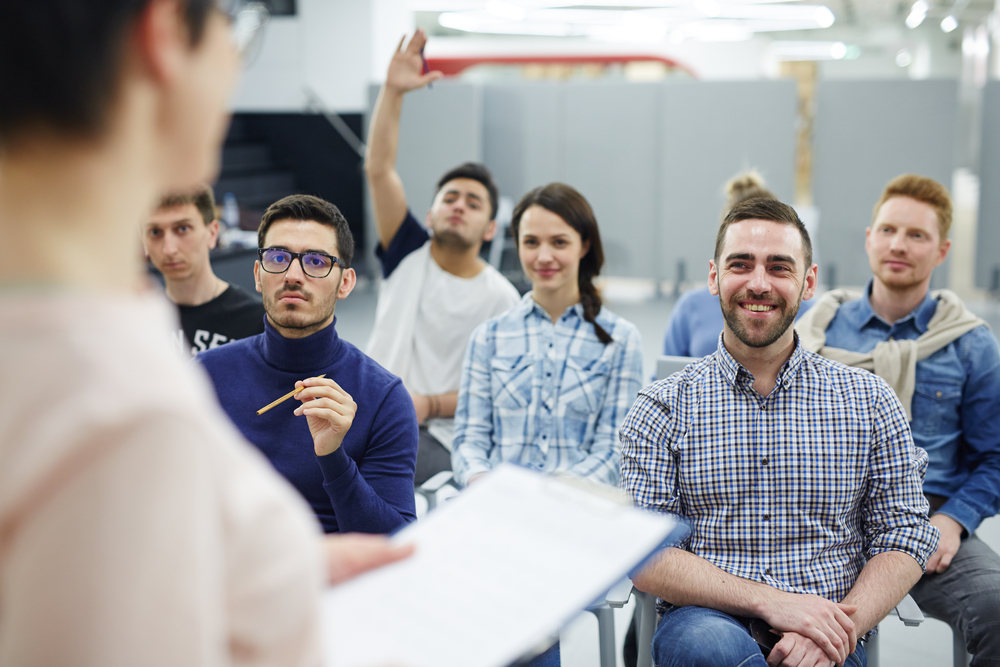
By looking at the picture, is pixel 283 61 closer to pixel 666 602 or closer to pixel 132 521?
pixel 666 602

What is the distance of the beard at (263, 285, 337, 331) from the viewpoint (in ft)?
5.91

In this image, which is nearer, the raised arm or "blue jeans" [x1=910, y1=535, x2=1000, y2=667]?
"blue jeans" [x1=910, y1=535, x2=1000, y2=667]

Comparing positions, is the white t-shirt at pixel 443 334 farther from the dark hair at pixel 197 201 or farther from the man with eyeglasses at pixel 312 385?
the man with eyeglasses at pixel 312 385

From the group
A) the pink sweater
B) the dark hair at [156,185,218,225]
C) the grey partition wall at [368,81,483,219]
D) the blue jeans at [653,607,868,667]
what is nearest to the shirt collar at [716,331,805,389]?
the blue jeans at [653,607,868,667]

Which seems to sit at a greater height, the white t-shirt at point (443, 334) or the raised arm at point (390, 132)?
the raised arm at point (390, 132)

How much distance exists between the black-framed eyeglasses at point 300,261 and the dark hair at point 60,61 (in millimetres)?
1411

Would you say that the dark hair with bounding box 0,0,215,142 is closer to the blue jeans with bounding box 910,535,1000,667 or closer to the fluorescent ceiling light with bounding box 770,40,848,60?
the blue jeans with bounding box 910,535,1000,667

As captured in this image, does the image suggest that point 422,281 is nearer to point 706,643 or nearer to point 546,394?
point 546,394

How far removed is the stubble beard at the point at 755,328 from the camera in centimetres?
178

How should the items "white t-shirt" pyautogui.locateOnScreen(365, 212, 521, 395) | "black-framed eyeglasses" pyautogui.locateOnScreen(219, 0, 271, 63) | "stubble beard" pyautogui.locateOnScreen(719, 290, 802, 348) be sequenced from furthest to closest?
"white t-shirt" pyautogui.locateOnScreen(365, 212, 521, 395) < "stubble beard" pyautogui.locateOnScreen(719, 290, 802, 348) < "black-framed eyeglasses" pyautogui.locateOnScreen(219, 0, 271, 63)

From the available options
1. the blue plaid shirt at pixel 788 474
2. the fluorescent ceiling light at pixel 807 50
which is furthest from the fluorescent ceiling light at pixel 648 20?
the blue plaid shirt at pixel 788 474

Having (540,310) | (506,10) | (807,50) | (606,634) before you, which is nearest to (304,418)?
(606,634)

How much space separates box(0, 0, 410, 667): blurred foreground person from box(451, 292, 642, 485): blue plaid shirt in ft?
5.97

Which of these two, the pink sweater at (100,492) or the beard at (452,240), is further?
the beard at (452,240)
